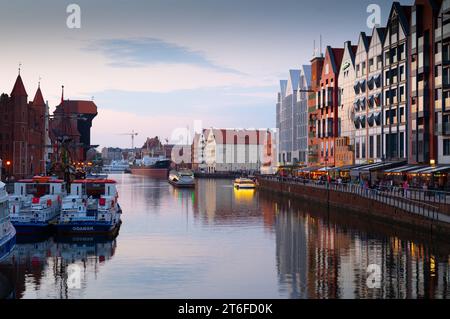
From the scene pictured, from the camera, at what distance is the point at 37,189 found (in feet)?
200

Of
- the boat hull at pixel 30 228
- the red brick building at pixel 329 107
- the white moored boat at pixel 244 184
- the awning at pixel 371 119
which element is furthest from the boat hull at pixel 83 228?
the white moored boat at pixel 244 184

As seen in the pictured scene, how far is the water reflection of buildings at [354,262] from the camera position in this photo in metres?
31.5

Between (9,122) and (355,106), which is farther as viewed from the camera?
(9,122)

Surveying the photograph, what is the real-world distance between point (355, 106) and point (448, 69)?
1428 inches

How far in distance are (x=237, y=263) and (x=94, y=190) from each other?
25426mm

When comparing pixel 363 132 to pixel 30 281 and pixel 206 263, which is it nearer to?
pixel 206 263

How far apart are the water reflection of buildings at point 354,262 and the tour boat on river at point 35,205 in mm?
19867

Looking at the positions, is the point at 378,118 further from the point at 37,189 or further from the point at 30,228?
the point at 30,228

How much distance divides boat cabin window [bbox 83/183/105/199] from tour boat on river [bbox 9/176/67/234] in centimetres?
273

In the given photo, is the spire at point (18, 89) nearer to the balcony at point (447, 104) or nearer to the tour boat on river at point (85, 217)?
the tour boat on river at point (85, 217)

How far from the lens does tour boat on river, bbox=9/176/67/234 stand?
51656 mm

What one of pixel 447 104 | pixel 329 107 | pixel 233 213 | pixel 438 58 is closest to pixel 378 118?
pixel 438 58

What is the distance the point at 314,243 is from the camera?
49.5 metres
